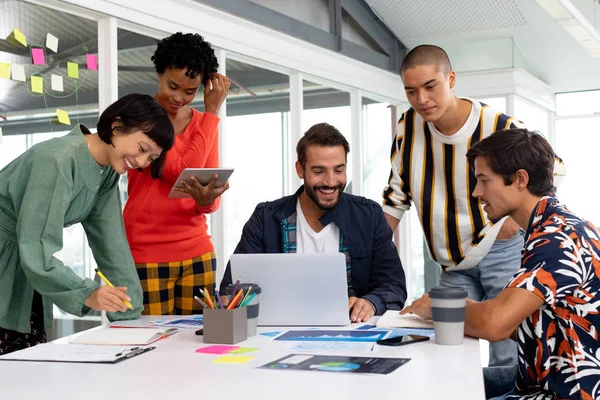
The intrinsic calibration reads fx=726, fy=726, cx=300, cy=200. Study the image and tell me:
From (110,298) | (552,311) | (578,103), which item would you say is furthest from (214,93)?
(578,103)

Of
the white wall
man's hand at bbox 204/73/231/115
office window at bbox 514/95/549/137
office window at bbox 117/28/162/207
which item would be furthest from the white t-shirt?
office window at bbox 514/95/549/137

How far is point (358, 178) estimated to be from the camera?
6.19 metres

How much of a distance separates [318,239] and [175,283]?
23.0 inches

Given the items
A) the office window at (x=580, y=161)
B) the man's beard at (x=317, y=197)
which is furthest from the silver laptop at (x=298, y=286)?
the office window at (x=580, y=161)

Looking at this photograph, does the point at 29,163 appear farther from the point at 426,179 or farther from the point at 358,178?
the point at 358,178

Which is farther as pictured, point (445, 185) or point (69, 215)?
point (445, 185)

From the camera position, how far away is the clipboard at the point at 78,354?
5.59ft

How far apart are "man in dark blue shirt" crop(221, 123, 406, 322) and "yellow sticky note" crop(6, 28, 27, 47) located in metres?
1.37

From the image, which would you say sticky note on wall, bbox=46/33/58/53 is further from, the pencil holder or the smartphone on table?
the smartphone on table

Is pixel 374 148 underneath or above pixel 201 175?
above

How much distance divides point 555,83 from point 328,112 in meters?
2.68

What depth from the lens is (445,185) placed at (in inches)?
110

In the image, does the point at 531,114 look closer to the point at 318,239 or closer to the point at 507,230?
the point at 507,230

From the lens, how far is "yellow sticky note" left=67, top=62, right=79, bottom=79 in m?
3.43
